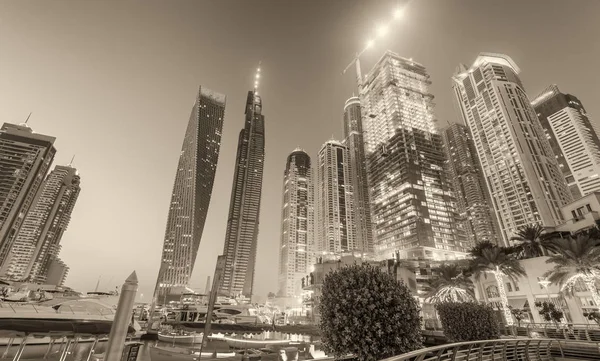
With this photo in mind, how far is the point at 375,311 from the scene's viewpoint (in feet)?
38.8

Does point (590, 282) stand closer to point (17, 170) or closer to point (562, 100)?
point (17, 170)

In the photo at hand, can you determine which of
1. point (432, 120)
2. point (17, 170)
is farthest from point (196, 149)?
point (432, 120)

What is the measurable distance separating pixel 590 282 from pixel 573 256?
278 cm

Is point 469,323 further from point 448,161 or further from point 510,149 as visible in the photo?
point 448,161

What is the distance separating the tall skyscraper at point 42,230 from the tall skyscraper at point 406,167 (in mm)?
206283

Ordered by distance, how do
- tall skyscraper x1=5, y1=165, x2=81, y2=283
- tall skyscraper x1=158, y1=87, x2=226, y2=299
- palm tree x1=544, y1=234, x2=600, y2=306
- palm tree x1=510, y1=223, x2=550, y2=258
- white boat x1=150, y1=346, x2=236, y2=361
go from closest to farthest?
white boat x1=150, y1=346, x2=236, y2=361, palm tree x1=544, y1=234, x2=600, y2=306, palm tree x1=510, y1=223, x2=550, y2=258, tall skyscraper x1=158, y1=87, x2=226, y2=299, tall skyscraper x1=5, y1=165, x2=81, y2=283

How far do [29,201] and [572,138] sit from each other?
992 feet

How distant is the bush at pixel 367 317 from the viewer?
11422 mm

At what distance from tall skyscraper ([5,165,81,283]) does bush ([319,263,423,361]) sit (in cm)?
21840

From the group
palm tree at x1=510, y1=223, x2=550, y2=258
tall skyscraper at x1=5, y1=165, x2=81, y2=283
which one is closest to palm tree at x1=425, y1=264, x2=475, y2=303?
palm tree at x1=510, y1=223, x2=550, y2=258

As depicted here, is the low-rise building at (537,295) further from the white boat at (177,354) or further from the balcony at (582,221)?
the white boat at (177,354)

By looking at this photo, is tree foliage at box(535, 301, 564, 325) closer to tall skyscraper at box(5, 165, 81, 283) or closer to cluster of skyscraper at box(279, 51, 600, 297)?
cluster of skyscraper at box(279, 51, 600, 297)

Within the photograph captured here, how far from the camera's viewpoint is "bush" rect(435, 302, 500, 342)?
2061cm

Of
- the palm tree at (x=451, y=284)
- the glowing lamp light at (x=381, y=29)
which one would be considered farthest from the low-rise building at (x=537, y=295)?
the glowing lamp light at (x=381, y=29)
